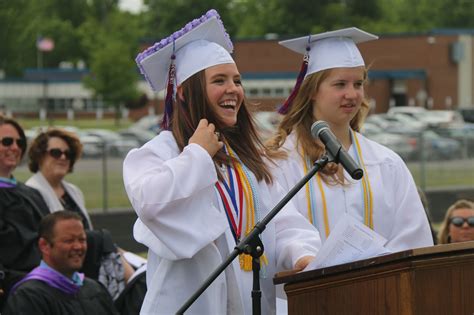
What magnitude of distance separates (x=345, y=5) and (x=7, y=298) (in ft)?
259

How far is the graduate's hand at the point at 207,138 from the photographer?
3.96 meters

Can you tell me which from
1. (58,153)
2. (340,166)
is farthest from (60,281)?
(340,166)

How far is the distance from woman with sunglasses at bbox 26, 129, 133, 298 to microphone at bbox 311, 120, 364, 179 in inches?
150

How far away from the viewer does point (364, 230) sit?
381 cm

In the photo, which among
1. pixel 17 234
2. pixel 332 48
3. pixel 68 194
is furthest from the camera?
pixel 68 194

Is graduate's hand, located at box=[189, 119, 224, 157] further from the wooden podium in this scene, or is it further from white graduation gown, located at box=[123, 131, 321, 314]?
the wooden podium

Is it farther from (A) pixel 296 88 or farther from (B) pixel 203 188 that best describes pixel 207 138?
(A) pixel 296 88

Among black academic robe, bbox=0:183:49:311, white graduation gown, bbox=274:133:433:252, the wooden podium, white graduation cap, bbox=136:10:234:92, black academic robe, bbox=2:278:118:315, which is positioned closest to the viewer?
the wooden podium

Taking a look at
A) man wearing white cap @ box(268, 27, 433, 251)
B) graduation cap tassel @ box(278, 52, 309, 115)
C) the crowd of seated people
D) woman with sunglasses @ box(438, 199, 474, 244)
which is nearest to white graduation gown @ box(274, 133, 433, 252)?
man wearing white cap @ box(268, 27, 433, 251)

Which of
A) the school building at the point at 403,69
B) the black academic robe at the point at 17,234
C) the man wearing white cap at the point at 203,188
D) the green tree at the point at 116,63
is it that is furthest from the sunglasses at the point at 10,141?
the green tree at the point at 116,63

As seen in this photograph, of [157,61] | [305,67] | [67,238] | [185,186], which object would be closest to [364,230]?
[185,186]

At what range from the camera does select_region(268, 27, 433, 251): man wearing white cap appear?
4918 millimetres

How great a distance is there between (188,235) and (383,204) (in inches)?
54.8

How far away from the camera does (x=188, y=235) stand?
3840mm
